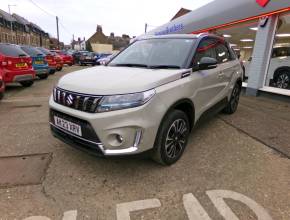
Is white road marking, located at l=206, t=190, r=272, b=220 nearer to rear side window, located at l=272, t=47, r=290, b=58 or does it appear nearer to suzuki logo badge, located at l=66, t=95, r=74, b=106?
suzuki logo badge, located at l=66, t=95, r=74, b=106

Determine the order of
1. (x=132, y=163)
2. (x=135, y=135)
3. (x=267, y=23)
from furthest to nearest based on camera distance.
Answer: (x=267, y=23), (x=132, y=163), (x=135, y=135)

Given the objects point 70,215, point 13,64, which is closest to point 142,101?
point 70,215

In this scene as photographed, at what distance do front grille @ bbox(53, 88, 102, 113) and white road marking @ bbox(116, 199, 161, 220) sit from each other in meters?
1.06

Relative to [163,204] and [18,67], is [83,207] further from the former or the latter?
[18,67]

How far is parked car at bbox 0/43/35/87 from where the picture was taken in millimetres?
7617

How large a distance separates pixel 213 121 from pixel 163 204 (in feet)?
10.1

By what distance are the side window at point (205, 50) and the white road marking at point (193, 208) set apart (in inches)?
73.0

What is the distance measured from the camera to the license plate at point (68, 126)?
2.79 meters

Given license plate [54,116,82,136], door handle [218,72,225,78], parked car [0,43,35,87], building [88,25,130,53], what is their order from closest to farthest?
license plate [54,116,82,136] → door handle [218,72,225,78] → parked car [0,43,35,87] → building [88,25,130,53]

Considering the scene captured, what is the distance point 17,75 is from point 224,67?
6680 mm

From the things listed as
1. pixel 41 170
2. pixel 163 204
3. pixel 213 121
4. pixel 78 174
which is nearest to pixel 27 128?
pixel 41 170

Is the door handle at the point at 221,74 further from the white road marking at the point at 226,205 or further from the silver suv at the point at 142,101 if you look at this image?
the white road marking at the point at 226,205

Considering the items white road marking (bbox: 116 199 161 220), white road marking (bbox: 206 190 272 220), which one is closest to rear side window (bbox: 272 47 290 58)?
white road marking (bbox: 206 190 272 220)

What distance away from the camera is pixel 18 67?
316 inches
